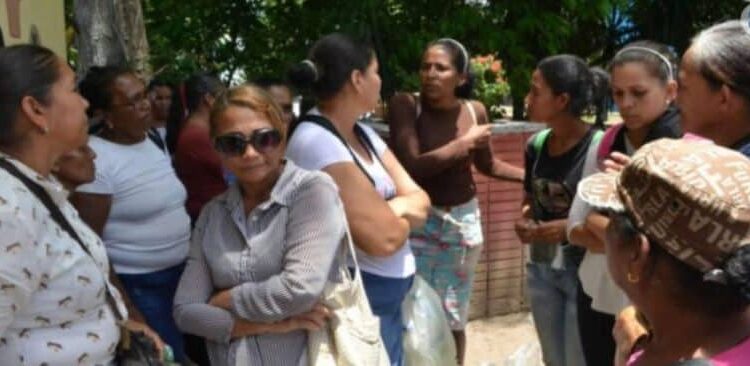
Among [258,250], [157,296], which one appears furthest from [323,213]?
[157,296]

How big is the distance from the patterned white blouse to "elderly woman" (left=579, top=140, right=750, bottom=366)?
4.26 ft

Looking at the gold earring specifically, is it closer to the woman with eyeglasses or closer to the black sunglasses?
the black sunglasses

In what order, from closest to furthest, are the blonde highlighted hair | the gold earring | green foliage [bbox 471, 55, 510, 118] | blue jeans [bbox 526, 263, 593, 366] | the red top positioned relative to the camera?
the gold earring, the blonde highlighted hair, blue jeans [bbox 526, 263, 593, 366], the red top, green foliage [bbox 471, 55, 510, 118]

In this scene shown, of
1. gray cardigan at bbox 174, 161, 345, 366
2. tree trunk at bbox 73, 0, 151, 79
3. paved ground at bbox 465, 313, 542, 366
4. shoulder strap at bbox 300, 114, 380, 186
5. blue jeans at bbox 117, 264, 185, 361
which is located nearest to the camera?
gray cardigan at bbox 174, 161, 345, 366

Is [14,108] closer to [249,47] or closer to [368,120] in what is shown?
[368,120]

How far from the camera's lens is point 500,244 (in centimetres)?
580

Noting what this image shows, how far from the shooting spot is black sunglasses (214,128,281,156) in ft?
8.00

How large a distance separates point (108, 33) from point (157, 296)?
6.76 ft

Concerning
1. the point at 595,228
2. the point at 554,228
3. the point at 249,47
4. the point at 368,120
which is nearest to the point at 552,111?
the point at 554,228

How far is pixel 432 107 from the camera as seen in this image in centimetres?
437

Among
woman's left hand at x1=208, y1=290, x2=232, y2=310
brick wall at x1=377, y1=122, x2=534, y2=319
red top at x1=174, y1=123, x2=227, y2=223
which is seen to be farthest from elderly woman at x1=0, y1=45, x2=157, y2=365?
brick wall at x1=377, y1=122, x2=534, y2=319

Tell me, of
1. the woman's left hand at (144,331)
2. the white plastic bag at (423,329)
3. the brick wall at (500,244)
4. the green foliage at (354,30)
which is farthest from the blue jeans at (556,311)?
the green foliage at (354,30)

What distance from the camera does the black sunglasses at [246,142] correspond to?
2.44 meters

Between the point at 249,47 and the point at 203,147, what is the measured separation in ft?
11.1
